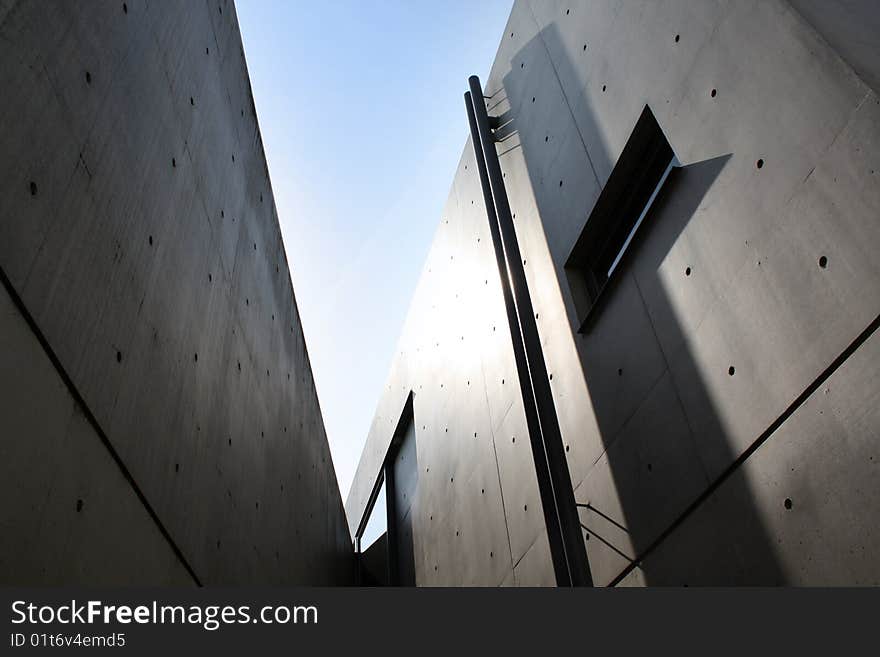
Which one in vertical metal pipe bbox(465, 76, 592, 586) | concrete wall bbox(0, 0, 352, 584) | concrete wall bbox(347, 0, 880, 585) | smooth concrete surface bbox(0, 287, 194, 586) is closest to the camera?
smooth concrete surface bbox(0, 287, 194, 586)

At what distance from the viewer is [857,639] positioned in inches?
104

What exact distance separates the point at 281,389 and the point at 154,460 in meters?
5.24

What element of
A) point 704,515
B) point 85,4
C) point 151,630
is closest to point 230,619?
point 151,630

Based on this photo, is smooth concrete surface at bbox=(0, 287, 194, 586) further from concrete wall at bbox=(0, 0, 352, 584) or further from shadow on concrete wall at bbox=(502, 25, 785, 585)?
shadow on concrete wall at bbox=(502, 25, 785, 585)

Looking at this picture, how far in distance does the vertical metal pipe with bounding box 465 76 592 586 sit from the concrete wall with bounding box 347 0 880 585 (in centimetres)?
35

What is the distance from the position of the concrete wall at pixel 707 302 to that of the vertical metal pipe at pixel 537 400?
0.35 meters

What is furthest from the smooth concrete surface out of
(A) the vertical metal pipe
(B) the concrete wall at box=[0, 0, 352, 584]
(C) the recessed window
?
(C) the recessed window

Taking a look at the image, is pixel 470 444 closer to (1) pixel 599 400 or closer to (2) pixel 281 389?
(2) pixel 281 389

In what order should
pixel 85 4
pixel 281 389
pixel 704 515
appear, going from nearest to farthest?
pixel 85 4 < pixel 704 515 < pixel 281 389

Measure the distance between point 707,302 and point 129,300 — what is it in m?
4.05

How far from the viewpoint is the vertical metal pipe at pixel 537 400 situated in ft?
21.6

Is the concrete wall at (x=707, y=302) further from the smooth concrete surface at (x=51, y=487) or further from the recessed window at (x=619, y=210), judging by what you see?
the smooth concrete surface at (x=51, y=487)

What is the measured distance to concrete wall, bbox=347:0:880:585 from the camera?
4148 millimetres

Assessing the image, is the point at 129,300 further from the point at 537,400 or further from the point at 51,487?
the point at 537,400
